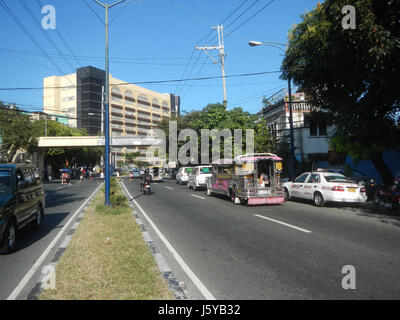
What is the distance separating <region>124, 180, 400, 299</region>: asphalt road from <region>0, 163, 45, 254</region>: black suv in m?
3.19

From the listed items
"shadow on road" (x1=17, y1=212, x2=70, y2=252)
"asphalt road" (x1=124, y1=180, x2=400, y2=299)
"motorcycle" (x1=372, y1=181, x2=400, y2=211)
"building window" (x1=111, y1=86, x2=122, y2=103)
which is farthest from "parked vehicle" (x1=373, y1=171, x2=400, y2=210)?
"building window" (x1=111, y1=86, x2=122, y2=103)

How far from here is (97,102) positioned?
8925 centimetres

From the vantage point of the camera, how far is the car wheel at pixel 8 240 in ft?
21.5

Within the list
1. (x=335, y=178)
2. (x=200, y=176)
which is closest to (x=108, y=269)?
(x=335, y=178)

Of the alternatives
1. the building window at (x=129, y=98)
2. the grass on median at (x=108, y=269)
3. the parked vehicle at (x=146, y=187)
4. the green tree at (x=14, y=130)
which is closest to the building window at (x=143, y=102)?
the building window at (x=129, y=98)

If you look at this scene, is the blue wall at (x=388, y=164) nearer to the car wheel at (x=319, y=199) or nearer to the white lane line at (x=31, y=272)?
the car wheel at (x=319, y=199)

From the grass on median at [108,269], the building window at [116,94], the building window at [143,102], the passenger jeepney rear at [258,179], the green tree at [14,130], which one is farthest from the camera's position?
the building window at [143,102]

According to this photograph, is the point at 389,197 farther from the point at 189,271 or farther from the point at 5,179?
the point at 5,179

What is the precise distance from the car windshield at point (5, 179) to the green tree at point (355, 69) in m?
11.2

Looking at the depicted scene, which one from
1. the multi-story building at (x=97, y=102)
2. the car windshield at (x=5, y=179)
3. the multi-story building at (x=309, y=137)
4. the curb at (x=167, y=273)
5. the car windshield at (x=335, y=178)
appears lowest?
the curb at (x=167, y=273)

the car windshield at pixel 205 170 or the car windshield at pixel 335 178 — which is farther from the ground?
the car windshield at pixel 205 170

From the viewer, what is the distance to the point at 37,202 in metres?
9.42

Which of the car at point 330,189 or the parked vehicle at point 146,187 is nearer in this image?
the car at point 330,189
